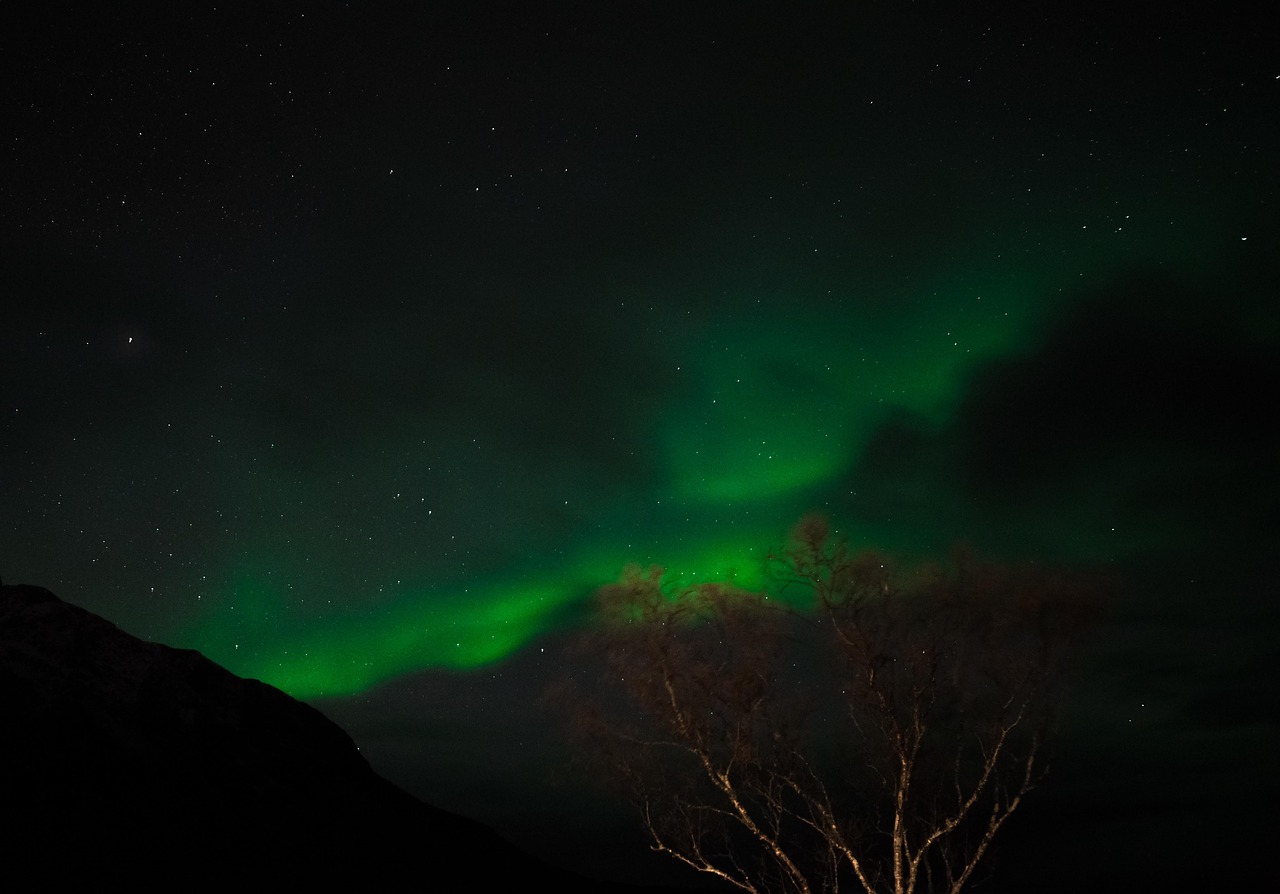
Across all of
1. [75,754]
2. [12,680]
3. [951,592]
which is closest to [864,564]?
[951,592]

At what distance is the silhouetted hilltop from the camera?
9738cm

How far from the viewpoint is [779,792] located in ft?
60.5

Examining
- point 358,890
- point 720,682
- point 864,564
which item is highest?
point 864,564

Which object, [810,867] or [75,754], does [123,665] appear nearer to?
[75,754]

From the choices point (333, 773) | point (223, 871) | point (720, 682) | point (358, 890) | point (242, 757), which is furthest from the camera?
point (333, 773)

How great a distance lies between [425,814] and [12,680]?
7298cm

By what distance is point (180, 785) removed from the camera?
392ft

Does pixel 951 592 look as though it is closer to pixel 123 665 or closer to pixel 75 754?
pixel 75 754

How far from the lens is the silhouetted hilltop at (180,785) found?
319ft

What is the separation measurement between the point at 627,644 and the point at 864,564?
5.12 meters

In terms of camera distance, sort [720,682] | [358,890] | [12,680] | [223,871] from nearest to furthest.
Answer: [720,682] < [223,871] < [358,890] < [12,680]

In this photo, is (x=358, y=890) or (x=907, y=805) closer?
(x=907, y=805)

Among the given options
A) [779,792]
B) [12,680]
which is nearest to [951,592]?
[779,792]

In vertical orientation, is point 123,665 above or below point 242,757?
above
